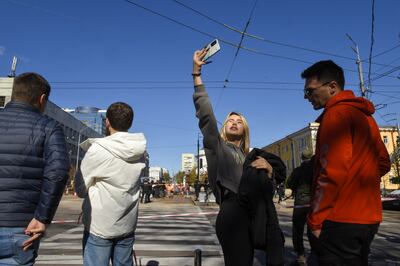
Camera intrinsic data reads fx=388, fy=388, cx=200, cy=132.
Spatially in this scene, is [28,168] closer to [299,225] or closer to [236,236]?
[236,236]

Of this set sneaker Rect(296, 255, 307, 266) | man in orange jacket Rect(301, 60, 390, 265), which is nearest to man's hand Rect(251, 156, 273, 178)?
man in orange jacket Rect(301, 60, 390, 265)

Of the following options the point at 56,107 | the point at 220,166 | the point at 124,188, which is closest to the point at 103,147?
the point at 124,188

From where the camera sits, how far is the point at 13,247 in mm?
2402

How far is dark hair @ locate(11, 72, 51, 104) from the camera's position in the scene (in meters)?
2.65

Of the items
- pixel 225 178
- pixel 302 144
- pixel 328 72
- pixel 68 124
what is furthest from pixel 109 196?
pixel 68 124

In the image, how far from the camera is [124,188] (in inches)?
120

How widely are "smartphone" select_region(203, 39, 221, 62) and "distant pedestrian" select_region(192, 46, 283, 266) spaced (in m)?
0.04

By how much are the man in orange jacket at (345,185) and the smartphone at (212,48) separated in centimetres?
91

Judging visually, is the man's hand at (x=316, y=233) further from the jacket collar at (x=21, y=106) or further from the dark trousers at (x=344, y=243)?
the jacket collar at (x=21, y=106)

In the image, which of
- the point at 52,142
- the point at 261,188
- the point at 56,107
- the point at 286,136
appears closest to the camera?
the point at 52,142

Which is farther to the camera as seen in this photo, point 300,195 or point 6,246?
point 300,195

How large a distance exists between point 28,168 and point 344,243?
197cm

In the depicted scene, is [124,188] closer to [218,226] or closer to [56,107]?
[218,226]

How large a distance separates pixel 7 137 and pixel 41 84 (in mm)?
438
